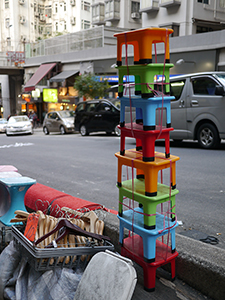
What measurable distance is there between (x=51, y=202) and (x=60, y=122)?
1825cm

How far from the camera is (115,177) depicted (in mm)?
6941

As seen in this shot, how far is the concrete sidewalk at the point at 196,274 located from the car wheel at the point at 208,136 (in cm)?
730

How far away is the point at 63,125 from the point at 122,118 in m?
19.1

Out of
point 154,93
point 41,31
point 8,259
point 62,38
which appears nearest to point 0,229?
point 8,259

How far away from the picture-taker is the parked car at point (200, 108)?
9.43 metres

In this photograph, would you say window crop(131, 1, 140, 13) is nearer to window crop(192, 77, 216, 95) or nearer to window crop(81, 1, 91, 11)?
window crop(81, 1, 91, 11)

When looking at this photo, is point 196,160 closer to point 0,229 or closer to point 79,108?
point 0,229

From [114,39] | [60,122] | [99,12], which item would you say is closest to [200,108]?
[60,122]

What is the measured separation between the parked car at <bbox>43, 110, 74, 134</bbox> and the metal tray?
18861 mm

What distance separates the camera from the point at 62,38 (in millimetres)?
31078

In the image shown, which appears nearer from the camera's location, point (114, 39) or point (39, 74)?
point (114, 39)

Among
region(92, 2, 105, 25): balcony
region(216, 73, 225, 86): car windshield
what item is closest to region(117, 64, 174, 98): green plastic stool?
region(216, 73, 225, 86): car windshield

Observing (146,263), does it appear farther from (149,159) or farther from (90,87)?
(90,87)

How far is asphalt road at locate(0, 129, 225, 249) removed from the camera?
4.33 meters
